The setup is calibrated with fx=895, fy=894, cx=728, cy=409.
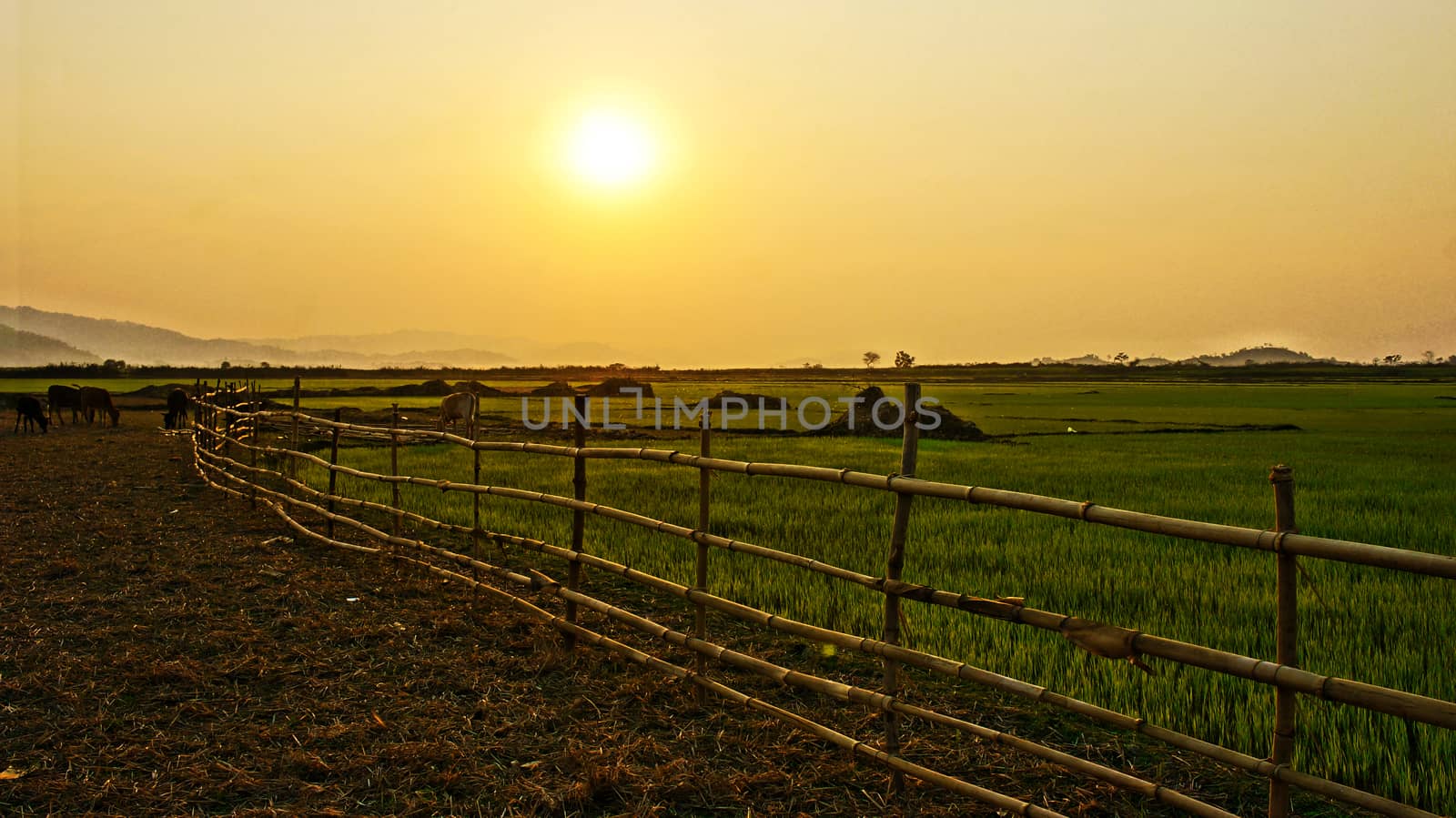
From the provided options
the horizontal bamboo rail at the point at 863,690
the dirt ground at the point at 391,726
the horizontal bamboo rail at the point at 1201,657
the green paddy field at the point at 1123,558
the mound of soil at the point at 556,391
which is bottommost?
the dirt ground at the point at 391,726

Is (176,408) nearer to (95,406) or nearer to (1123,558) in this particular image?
(95,406)

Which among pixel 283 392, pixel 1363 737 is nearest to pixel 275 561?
pixel 1363 737

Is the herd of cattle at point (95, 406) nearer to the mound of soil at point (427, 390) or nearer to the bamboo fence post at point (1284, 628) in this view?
the bamboo fence post at point (1284, 628)

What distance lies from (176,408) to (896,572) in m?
28.6

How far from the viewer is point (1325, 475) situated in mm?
14414

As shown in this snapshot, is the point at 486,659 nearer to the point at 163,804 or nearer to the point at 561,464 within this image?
the point at 163,804

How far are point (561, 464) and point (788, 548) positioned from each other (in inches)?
336

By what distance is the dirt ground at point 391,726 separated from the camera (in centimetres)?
349

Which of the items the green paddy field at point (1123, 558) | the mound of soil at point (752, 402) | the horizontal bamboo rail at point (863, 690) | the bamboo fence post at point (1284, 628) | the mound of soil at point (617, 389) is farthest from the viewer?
the mound of soil at point (617, 389)

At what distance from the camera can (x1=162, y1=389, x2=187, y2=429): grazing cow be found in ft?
84.1

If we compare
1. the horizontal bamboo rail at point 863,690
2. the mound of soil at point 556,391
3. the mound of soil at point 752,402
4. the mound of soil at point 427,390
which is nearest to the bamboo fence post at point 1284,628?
the horizontal bamboo rail at point 863,690

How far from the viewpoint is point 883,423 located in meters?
27.1

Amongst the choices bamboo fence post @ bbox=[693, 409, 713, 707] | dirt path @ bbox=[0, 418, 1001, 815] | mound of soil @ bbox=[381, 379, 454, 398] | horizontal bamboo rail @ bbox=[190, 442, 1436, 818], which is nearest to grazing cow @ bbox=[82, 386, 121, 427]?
dirt path @ bbox=[0, 418, 1001, 815]

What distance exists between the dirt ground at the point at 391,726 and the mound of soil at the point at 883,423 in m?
20.1
